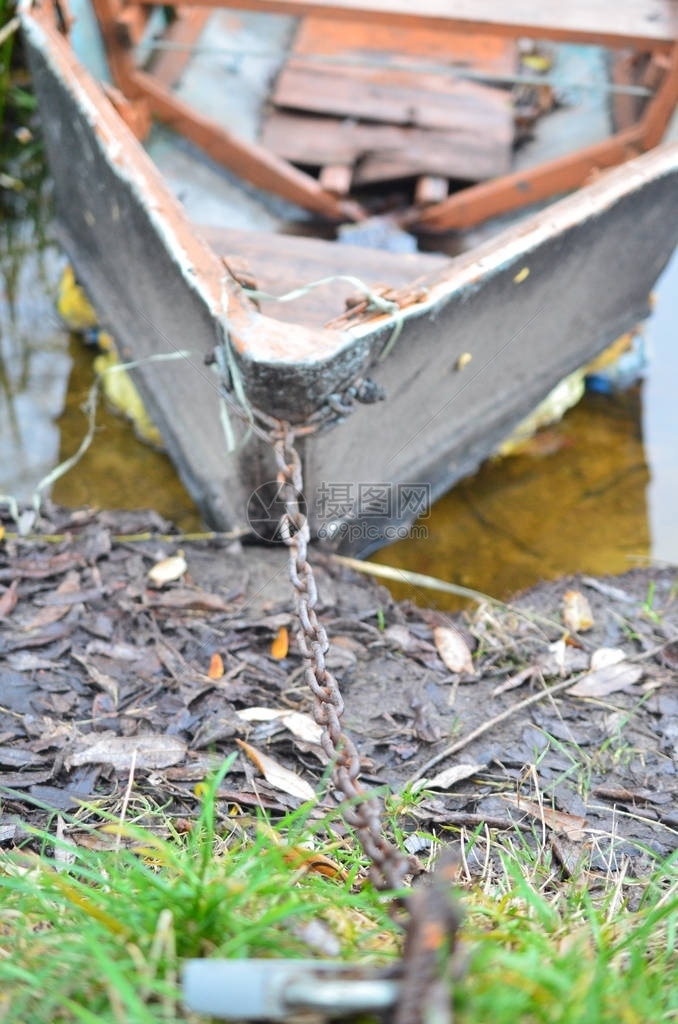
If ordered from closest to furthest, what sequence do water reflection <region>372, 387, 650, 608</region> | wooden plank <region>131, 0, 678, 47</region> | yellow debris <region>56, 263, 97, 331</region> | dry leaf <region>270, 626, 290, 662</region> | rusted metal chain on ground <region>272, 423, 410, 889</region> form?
rusted metal chain on ground <region>272, 423, 410, 889</region> < dry leaf <region>270, 626, 290, 662</region> < water reflection <region>372, 387, 650, 608</region> < wooden plank <region>131, 0, 678, 47</region> < yellow debris <region>56, 263, 97, 331</region>

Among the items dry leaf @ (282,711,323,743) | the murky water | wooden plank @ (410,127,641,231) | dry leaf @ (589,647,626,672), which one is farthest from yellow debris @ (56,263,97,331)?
dry leaf @ (589,647,626,672)

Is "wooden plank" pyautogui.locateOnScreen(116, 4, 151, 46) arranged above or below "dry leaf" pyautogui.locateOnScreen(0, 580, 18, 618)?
above

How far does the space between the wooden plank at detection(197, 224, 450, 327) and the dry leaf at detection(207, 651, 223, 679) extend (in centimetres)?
119

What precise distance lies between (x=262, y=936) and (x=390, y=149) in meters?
3.85

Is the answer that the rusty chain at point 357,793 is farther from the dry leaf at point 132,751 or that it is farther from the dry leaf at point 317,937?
the dry leaf at point 132,751

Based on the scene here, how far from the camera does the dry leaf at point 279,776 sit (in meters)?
Answer: 2.06

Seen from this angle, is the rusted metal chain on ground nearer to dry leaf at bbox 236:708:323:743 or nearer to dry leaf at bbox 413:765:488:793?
dry leaf at bbox 413:765:488:793

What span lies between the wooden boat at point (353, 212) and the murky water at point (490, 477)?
12.7 inches

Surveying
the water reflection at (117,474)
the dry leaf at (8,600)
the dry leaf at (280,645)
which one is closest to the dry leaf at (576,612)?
the dry leaf at (280,645)

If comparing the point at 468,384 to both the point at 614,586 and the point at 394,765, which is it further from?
the point at 394,765

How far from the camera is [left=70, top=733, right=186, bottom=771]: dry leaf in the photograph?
2.08m

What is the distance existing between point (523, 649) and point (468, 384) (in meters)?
1.03

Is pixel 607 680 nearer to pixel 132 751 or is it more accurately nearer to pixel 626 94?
pixel 132 751

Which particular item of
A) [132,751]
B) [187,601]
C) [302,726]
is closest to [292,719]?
[302,726]
